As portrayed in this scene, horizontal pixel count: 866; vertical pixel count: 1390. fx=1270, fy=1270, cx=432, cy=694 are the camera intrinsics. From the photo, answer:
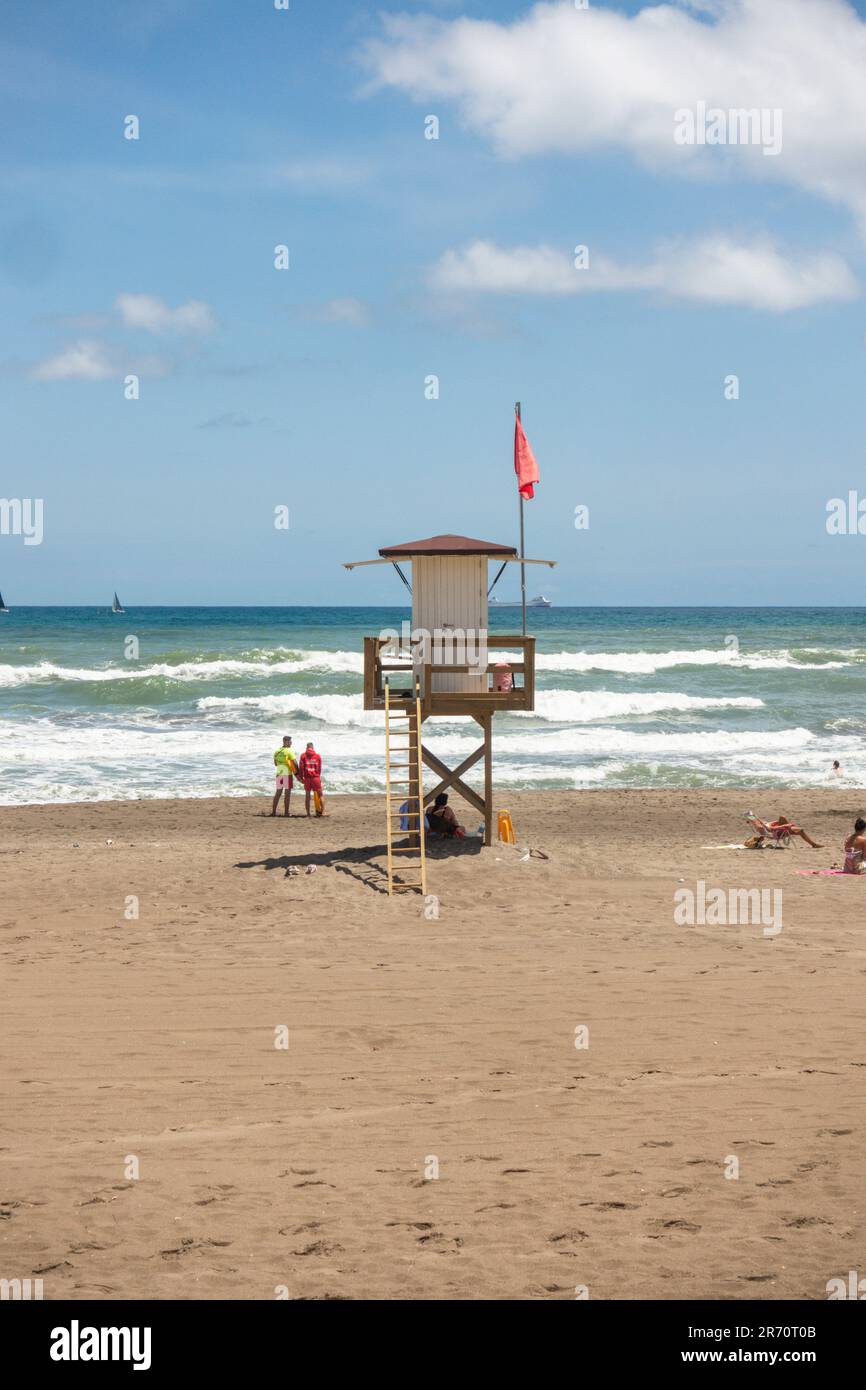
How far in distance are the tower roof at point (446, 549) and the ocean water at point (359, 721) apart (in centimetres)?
1229

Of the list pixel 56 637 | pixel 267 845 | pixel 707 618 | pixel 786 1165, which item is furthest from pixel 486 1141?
pixel 707 618

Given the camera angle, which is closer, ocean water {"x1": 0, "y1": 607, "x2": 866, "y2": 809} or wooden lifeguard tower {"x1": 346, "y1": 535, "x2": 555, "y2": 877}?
wooden lifeguard tower {"x1": 346, "y1": 535, "x2": 555, "y2": 877}

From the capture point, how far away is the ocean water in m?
29.3

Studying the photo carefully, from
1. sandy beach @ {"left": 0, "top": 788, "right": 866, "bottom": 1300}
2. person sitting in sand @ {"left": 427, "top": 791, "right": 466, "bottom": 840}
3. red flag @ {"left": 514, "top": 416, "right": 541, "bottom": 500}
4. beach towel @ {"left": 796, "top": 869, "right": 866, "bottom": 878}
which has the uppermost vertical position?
red flag @ {"left": 514, "top": 416, "right": 541, "bottom": 500}

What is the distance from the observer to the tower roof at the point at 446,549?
16.2 m

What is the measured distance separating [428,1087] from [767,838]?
1205cm

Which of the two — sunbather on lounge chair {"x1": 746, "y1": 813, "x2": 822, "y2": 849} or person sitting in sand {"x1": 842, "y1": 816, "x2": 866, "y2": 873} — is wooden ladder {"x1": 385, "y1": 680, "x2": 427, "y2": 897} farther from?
person sitting in sand {"x1": 842, "y1": 816, "x2": 866, "y2": 873}

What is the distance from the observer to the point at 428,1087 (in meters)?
9.12

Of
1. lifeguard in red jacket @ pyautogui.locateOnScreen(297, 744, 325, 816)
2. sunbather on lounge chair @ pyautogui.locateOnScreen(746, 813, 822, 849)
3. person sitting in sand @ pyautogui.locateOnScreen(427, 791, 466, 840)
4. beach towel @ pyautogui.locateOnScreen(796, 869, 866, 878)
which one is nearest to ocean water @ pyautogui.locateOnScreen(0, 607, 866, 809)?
lifeguard in red jacket @ pyautogui.locateOnScreen(297, 744, 325, 816)

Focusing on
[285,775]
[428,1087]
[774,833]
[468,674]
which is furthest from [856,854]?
[285,775]

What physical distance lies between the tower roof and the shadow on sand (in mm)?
3929

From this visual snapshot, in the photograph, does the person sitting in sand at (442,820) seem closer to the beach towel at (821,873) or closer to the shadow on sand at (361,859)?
the shadow on sand at (361,859)
